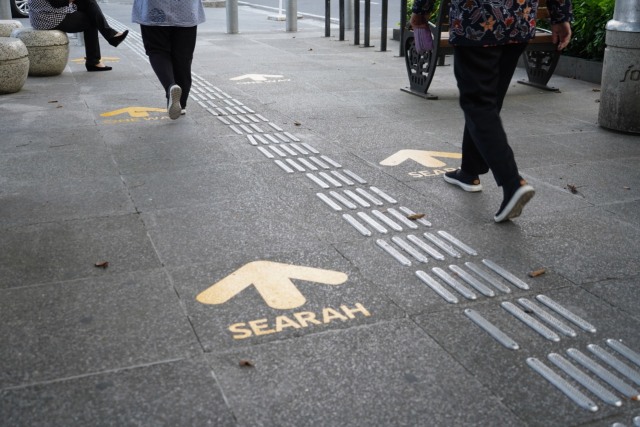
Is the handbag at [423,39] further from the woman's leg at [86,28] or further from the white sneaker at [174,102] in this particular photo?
the woman's leg at [86,28]

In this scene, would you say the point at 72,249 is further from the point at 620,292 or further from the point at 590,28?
the point at 590,28

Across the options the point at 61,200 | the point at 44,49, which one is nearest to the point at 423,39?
the point at 61,200

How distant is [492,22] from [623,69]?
2.90m

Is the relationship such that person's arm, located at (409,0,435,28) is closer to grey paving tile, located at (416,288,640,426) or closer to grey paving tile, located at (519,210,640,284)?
grey paving tile, located at (519,210,640,284)

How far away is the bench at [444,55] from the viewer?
8.52m

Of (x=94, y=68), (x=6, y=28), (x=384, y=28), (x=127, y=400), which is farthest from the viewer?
(x=384, y=28)

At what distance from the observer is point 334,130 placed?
7020 mm

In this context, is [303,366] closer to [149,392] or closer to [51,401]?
[149,392]

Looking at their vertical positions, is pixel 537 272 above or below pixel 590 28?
below

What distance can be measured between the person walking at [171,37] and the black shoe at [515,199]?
12.0 ft

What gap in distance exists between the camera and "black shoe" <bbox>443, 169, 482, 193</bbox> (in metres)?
5.16

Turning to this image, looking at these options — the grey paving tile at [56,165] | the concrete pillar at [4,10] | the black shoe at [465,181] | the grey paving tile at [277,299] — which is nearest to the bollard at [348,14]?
the concrete pillar at [4,10]

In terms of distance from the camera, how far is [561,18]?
16.2ft

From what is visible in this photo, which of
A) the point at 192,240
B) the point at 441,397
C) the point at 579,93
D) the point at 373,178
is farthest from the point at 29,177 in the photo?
the point at 579,93
